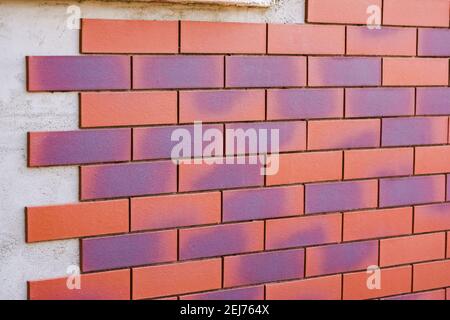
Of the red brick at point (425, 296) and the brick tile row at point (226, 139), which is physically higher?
the brick tile row at point (226, 139)

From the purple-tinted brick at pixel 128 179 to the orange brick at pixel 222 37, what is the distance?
354mm

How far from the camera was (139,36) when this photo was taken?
2.04 m

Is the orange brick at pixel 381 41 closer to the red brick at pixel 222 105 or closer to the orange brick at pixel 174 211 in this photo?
the red brick at pixel 222 105

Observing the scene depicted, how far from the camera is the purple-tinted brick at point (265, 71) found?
2.18 meters

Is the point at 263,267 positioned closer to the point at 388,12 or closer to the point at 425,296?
Result: the point at 425,296

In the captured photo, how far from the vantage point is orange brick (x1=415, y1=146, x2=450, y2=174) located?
2504 millimetres

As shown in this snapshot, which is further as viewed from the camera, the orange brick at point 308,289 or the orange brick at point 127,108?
the orange brick at point 308,289

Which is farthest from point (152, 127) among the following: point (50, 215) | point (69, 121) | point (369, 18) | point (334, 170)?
point (369, 18)

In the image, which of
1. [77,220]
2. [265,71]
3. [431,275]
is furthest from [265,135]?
[431,275]

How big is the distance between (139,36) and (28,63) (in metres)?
0.32

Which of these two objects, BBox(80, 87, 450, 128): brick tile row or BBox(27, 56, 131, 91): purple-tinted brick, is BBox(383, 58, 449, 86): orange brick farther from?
BBox(27, 56, 131, 91): purple-tinted brick

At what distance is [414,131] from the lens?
248 cm

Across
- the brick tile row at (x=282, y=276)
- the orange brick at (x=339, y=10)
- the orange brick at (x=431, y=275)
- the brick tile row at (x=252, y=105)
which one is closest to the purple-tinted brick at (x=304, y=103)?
the brick tile row at (x=252, y=105)
